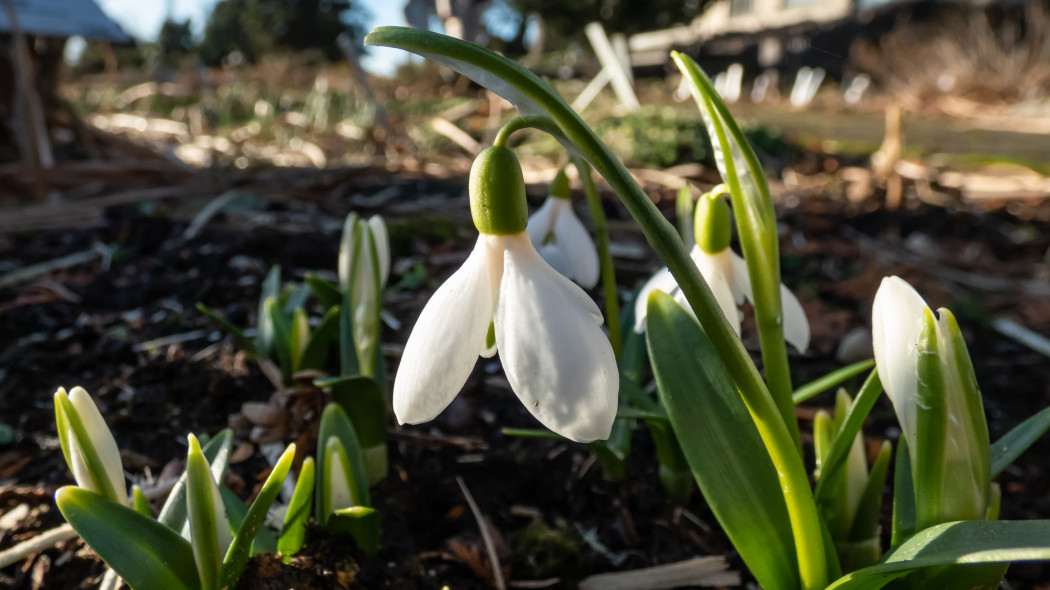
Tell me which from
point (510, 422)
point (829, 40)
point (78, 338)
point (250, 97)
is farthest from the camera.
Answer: point (829, 40)

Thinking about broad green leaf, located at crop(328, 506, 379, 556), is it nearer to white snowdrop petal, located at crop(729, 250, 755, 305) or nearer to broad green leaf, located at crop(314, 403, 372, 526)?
broad green leaf, located at crop(314, 403, 372, 526)

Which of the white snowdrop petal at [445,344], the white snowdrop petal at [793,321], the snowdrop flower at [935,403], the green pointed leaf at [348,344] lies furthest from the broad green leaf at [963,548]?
the green pointed leaf at [348,344]

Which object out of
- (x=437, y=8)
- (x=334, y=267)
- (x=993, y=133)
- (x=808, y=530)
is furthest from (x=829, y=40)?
(x=808, y=530)

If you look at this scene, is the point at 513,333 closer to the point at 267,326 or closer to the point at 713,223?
the point at 713,223

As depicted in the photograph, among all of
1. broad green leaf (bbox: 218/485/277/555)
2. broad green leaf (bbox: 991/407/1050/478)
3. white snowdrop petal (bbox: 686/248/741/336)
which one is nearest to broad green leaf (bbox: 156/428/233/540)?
broad green leaf (bbox: 218/485/277/555)

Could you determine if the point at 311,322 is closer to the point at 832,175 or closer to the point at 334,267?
the point at 334,267
